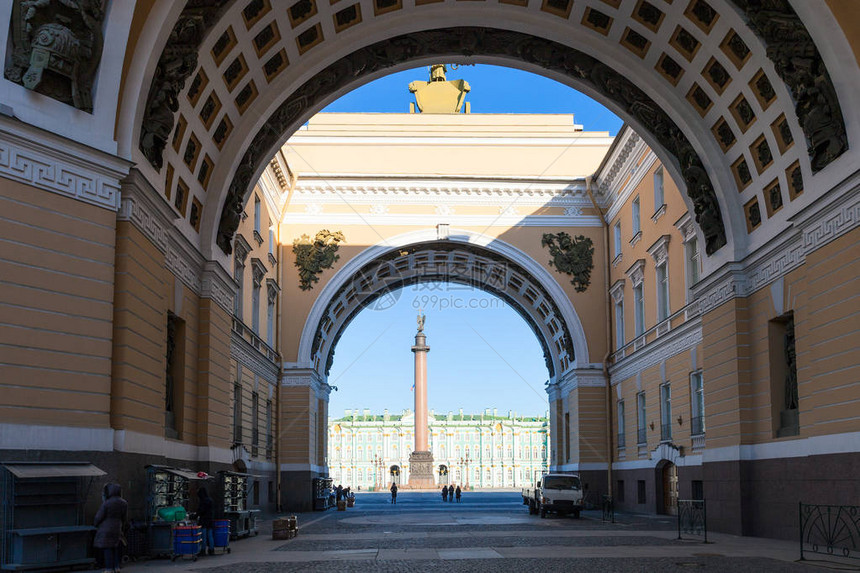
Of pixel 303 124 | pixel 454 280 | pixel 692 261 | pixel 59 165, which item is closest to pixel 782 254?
pixel 692 261

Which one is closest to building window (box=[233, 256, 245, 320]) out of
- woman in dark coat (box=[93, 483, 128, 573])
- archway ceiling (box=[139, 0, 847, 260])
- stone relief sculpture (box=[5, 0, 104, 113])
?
archway ceiling (box=[139, 0, 847, 260])

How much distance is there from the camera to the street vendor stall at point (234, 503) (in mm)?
22203

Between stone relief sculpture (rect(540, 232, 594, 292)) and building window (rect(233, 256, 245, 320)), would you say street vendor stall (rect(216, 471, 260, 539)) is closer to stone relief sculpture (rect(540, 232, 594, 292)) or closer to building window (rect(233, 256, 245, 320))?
building window (rect(233, 256, 245, 320))

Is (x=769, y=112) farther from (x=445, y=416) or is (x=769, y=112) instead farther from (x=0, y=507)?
(x=445, y=416)

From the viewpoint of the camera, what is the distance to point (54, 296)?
15.0 metres

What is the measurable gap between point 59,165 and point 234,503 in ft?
35.4

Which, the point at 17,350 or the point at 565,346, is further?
the point at 565,346

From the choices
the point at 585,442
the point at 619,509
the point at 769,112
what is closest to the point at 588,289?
the point at 585,442

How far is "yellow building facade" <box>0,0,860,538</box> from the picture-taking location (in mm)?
15156

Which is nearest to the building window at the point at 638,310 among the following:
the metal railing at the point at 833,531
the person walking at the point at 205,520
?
the metal railing at the point at 833,531

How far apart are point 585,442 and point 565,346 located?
519 cm

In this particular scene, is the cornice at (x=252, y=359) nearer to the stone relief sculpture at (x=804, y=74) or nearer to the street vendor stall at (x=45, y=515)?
the street vendor stall at (x=45, y=515)

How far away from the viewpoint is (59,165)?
1529cm

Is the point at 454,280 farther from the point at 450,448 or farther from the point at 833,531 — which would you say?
the point at 450,448
